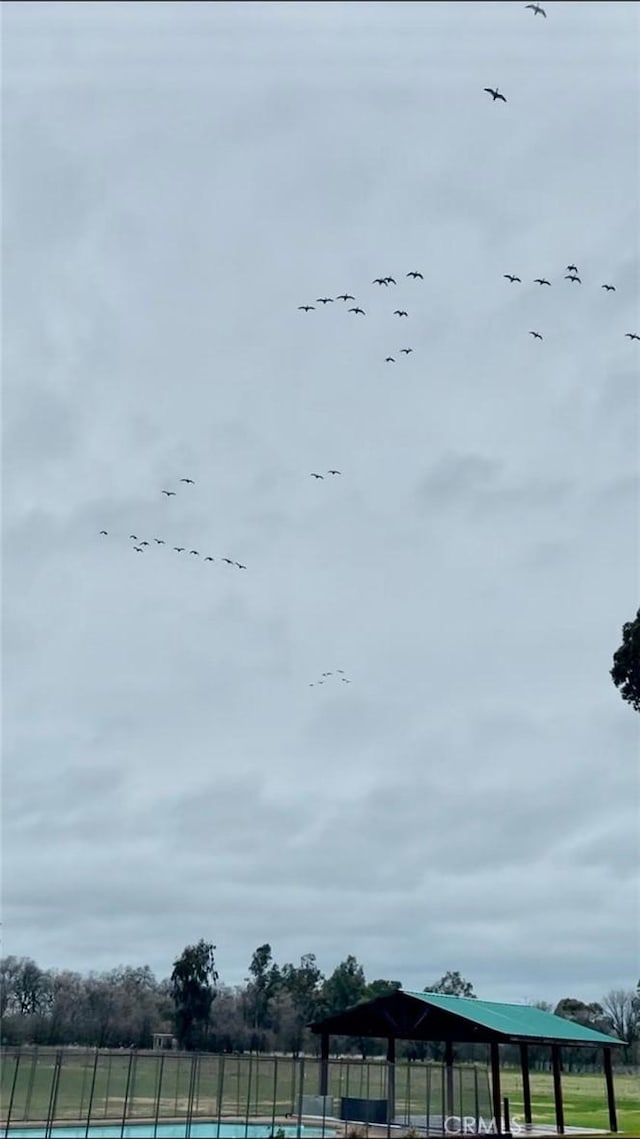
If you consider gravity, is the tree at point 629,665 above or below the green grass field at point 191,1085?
above

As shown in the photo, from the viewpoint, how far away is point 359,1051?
109 m

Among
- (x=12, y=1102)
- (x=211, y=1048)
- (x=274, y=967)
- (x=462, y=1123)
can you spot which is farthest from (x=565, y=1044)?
(x=274, y=967)

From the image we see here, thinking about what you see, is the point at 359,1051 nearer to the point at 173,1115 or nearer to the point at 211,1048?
the point at 211,1048

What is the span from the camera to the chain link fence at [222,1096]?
3241 centimetres

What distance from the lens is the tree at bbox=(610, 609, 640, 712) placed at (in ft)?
151

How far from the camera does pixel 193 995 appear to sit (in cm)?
10569

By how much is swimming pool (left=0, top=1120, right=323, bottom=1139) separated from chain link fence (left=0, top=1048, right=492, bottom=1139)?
0.16 feet

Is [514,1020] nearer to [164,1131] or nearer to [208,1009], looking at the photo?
[164,1131]

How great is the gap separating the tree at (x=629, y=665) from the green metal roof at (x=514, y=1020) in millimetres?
14096

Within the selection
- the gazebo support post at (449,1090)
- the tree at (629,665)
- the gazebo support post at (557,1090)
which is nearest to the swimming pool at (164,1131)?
the gazebo support post at (449,1090)

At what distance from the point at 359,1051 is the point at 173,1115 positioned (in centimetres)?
7990

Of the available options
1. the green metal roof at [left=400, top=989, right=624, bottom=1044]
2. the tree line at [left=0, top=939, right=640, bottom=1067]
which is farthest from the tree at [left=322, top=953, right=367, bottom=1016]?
the green metal roof at [left=400, top=989, right=624, bottom=1044]

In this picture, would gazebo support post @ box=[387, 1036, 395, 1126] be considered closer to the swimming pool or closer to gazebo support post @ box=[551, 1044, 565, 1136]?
the swimming pool

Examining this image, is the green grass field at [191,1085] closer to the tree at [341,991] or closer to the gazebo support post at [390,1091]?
the gazebo support post at [390,1091]
